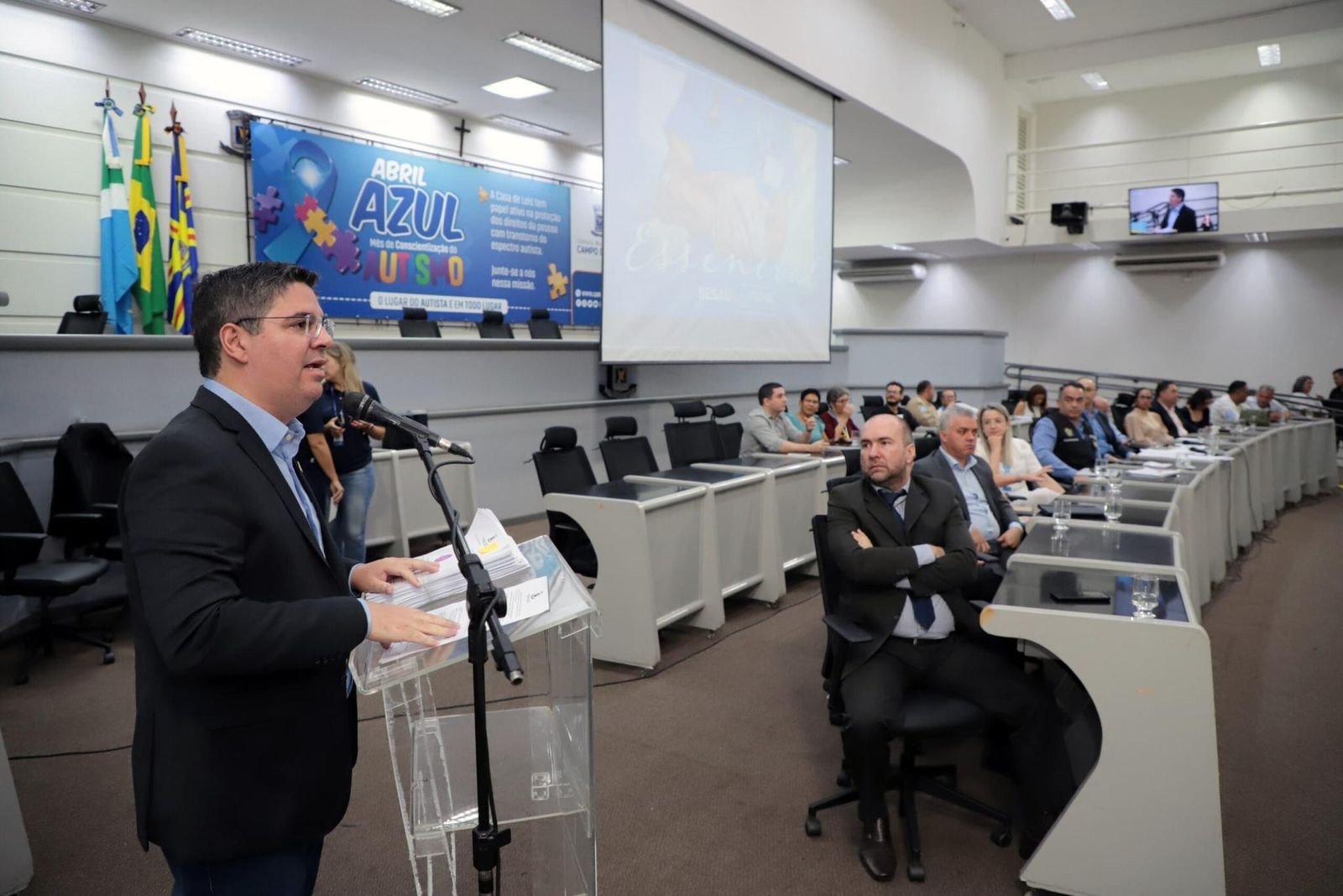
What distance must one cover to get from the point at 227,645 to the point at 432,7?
7044 millimetres

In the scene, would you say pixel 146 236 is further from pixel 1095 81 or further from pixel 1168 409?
pixel 1095 81

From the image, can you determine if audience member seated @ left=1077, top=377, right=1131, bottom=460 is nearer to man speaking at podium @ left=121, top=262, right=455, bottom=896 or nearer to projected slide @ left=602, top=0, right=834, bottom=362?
projected slide @ left=602, top=0, right=834, bottom=362

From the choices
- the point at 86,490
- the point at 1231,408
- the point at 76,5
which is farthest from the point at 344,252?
the point at 1231,408

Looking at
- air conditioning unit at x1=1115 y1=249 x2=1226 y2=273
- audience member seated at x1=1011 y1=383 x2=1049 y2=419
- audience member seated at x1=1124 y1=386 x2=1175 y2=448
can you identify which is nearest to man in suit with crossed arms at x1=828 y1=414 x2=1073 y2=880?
audience member seated at x1=1124 y1=386 x2=1175 y2=448

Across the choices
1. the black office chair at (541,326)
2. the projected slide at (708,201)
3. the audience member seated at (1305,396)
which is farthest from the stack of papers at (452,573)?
the audience member seated at (1305,396)

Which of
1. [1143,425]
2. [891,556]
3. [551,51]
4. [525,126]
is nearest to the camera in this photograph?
[891,556]

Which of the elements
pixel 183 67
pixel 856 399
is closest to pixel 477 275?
pixel 183 67

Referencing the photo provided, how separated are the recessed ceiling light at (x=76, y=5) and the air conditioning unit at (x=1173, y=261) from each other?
1272 centimetres

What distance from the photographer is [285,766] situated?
1.21 m

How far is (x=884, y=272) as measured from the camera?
13.9 m

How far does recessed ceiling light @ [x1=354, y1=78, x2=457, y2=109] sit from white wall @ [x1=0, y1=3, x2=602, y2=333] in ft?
2.19

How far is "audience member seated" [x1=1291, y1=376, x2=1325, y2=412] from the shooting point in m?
11.0

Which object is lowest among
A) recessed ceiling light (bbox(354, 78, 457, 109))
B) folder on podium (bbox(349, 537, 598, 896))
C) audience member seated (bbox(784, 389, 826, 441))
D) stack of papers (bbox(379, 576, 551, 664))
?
folder on podium (bbox(349, 537, 598, 896))

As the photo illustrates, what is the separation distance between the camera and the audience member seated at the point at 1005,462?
4.57m
